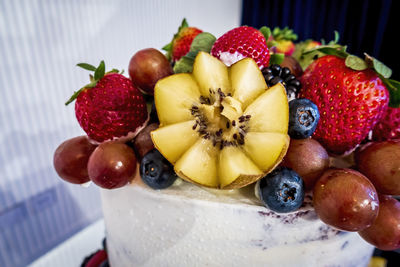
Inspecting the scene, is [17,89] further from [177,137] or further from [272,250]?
[272,250]

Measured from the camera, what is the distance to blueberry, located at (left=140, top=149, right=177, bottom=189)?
0.51 meters

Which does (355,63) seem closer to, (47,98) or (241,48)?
(241,48)

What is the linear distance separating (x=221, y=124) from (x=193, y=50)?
0.21 metres

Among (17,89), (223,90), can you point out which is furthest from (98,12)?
(223,90)

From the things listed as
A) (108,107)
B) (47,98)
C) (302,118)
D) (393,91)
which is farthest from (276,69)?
(47,98)

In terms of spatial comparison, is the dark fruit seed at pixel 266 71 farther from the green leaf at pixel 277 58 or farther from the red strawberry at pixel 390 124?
the red strawberry at pixel 390 124

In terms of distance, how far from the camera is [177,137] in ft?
1.60

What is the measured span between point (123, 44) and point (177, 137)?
133 centimetres

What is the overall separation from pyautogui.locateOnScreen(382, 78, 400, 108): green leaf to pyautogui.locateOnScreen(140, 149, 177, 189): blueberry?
0.45 meters

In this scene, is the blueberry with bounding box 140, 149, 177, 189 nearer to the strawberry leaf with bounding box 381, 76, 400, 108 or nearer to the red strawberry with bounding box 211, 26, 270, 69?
the red strawberry with bounding box 211, 26, 270, 69

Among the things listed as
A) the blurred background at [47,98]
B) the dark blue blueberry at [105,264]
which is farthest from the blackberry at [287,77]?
the blurred background at [47,98]

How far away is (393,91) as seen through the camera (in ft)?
1.86

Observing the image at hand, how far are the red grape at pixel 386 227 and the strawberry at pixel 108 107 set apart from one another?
1.62ft

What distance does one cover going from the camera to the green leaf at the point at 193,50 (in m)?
0.61
